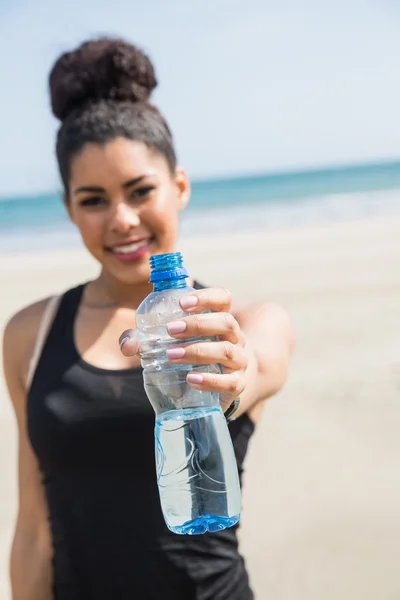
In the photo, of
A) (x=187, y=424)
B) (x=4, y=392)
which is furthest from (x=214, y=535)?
(x=4, y=392)

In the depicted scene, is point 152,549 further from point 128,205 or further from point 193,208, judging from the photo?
point 193,208

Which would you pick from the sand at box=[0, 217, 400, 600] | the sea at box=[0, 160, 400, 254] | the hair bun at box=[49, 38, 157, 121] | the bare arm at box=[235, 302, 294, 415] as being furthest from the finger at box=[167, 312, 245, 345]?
the sea at box=[0, 160, 400, 254]

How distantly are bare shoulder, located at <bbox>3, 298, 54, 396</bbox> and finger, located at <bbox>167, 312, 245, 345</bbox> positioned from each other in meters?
1.09

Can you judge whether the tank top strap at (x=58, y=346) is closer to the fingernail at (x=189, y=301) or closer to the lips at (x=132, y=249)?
the lips at (x=132, y=249)

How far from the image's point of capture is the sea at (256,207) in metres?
26.2

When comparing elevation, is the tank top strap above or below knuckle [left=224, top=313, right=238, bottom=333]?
above

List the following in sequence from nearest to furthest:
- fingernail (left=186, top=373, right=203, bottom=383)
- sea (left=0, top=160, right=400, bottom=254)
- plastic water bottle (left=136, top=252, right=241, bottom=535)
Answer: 1. fingernail (left=186, top=373, right=203, bottom=383)
2. plastic water bottle (left=136, top=252, right=241, bottom=535)
3. sea (left=0, top=160, right=400, bottom=254)

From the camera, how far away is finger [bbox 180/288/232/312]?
1770 mm

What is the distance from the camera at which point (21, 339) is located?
2752mm

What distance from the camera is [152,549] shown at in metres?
2.37

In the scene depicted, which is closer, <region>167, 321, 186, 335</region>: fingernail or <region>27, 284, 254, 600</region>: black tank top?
<region>167, 321, 186, 335</region>: fingernail

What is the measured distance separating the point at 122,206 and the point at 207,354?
0.94 metres

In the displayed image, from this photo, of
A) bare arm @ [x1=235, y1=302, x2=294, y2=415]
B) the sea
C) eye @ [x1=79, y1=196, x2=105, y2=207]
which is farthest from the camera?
the sea

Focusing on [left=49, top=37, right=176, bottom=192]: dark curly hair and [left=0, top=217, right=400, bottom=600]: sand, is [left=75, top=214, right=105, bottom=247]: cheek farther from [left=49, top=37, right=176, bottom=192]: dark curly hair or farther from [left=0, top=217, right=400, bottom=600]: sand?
[left=0, top=217, right=400, bottom=600]: sand
